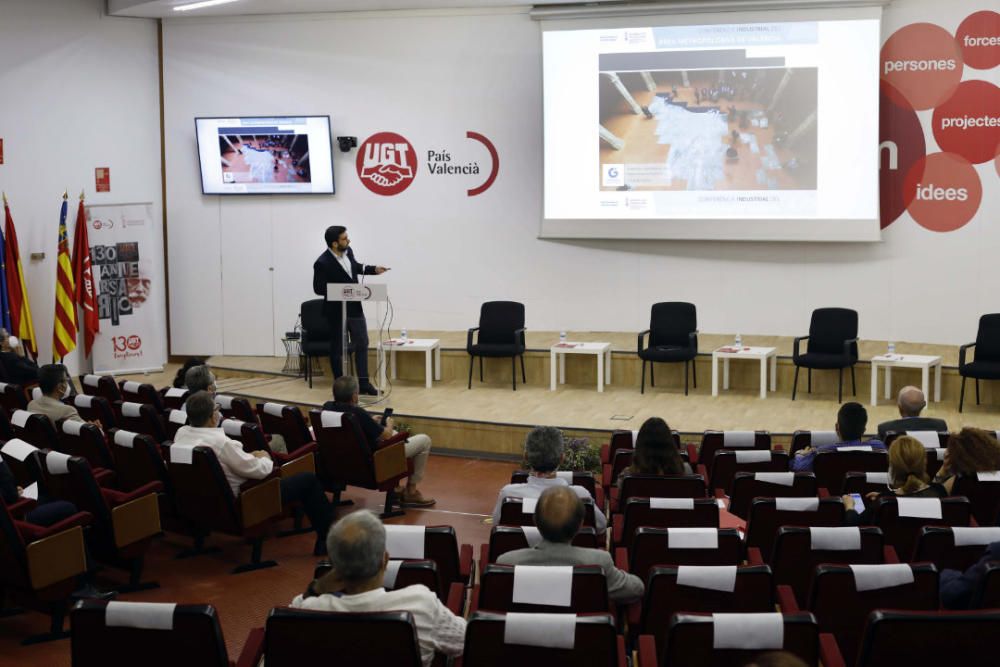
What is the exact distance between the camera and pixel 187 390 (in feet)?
23.5

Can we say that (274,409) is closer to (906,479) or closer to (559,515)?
(559,515)

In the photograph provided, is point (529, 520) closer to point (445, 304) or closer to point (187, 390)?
point (187, 390)

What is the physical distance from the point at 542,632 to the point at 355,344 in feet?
23.1

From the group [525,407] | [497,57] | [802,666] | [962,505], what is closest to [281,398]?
[525,407]

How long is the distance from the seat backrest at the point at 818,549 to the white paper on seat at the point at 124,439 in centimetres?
347

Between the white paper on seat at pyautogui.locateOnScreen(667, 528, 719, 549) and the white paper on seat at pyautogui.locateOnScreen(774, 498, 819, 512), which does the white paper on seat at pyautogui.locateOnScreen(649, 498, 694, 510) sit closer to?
the white paper on seat at pyautogui.locateOnScreen(774, 498, 819, 512)

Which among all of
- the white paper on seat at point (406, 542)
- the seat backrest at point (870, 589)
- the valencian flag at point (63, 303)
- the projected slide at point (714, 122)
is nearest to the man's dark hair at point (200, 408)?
the white paper on seat at point (406, 542)

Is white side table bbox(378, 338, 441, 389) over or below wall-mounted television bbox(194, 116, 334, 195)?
below

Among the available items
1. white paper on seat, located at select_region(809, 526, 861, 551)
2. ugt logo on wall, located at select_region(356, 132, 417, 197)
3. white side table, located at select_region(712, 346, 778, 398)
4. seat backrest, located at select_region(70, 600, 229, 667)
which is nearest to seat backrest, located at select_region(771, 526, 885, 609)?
white paper on seat, located at select_region(809, 526, 861, 551)

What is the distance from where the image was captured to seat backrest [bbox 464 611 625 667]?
2.74 metres

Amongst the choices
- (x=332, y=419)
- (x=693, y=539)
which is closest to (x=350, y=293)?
(x=332, y=419)

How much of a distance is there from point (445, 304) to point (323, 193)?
1.84m

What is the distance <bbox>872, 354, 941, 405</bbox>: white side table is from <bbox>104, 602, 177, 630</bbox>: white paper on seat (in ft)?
24.9

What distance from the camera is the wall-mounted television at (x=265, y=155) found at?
466 inches
